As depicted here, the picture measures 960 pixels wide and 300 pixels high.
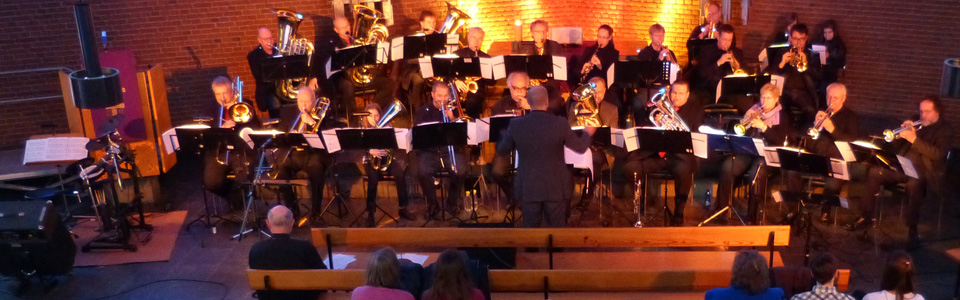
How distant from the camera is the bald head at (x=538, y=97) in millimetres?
6648

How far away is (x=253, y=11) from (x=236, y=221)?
3887 mm

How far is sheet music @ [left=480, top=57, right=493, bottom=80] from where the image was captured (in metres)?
9.50

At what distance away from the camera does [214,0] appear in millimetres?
11617

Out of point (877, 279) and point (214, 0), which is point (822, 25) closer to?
point (877, 279)

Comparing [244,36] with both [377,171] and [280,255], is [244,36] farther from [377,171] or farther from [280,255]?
[280,255]

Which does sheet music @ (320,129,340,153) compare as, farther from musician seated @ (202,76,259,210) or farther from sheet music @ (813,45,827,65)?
sheet music @ (813,45,827,65)

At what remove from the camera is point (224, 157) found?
8.95m

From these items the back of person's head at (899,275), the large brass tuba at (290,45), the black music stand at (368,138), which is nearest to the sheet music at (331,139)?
the black music stand at (368,138)

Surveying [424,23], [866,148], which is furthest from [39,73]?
[866,148]

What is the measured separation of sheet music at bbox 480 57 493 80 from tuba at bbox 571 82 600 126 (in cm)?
134

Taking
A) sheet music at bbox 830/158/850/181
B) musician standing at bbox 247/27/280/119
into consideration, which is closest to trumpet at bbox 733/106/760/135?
sheet music at bbox 830/158/850/181

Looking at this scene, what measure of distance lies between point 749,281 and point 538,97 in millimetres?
2504

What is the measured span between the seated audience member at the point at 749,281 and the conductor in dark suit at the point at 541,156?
2.24m

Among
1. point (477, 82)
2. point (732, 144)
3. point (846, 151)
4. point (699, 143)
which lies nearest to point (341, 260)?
point (699, 143)
